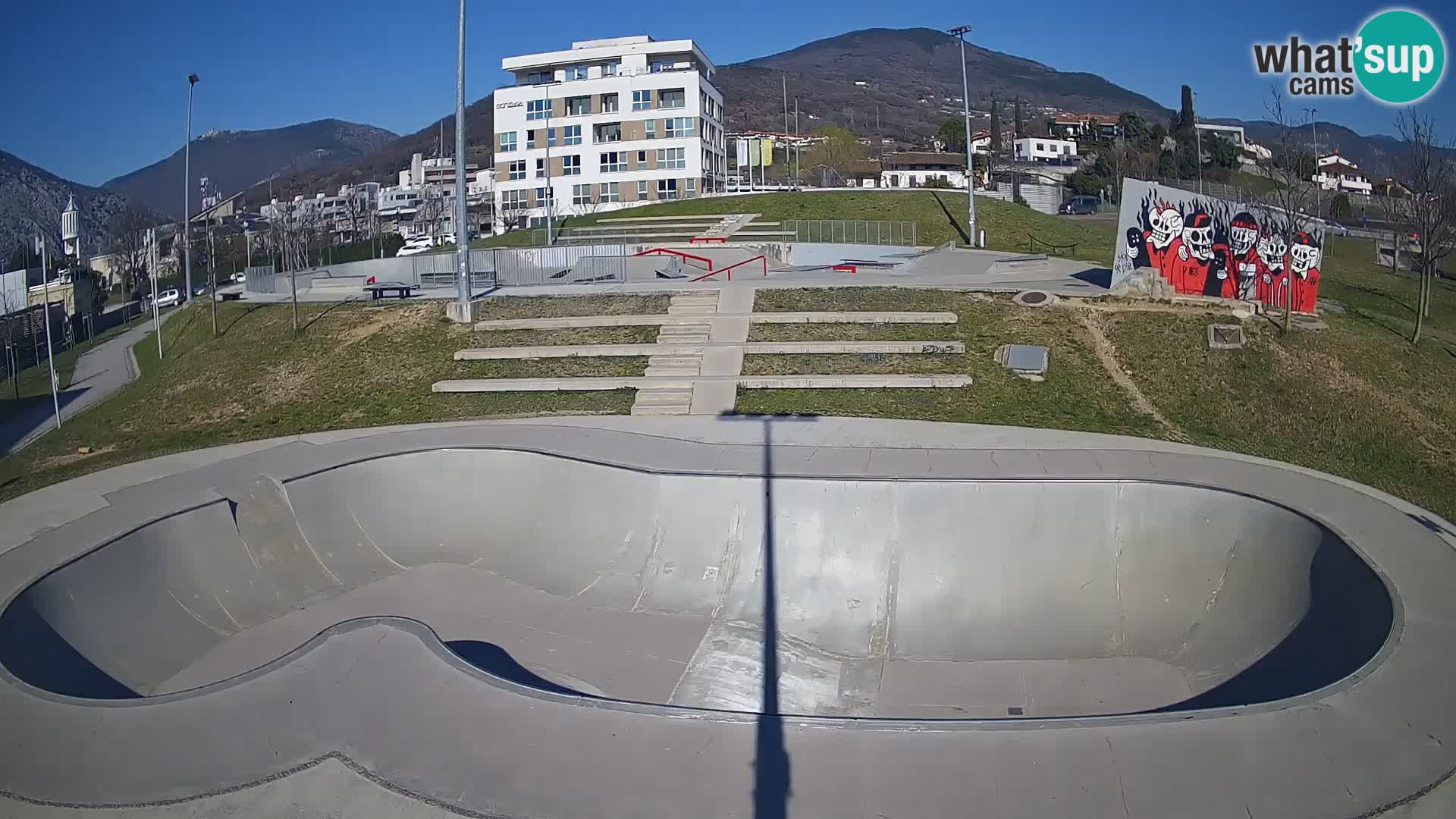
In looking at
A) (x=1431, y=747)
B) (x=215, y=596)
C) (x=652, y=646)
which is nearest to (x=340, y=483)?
(x=215, y=596)

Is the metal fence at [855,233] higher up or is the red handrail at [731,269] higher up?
the metal fence at [855,233]

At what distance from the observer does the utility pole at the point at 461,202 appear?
25234 mm

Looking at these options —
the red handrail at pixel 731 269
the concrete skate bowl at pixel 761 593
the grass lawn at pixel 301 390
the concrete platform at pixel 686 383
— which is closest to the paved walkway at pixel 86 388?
the grass lawn at pixel 301 390

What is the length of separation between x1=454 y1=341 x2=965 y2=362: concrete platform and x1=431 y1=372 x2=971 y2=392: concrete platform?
1.39 metres

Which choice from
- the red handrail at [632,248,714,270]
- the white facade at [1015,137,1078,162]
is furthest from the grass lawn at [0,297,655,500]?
the white facade at [1015,137,1078,162]

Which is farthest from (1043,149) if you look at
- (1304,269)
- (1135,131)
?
(1304,269)

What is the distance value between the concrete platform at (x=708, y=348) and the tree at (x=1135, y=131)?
76076 mm

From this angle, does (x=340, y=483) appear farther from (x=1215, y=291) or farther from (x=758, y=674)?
(x=1215, y=291)

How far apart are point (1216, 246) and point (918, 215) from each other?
27.3 m

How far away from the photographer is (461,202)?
25844mm

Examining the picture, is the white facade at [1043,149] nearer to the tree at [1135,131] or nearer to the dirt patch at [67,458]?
the tree at [1135,131]

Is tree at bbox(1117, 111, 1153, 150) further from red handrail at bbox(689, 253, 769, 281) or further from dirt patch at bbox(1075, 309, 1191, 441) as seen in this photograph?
dirt patch at bbox(1075, 309, 1191, 441)

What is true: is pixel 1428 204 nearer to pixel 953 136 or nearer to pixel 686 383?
pixel 686 383

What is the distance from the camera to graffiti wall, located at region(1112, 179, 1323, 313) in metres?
24.9
